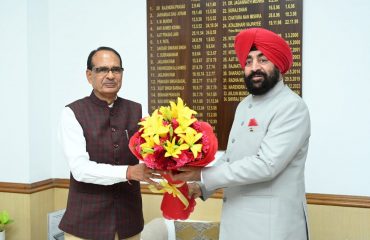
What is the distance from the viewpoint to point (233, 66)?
9.38 feet

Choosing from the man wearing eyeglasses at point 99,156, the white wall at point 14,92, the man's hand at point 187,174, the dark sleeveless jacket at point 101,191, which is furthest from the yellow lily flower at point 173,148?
the white wall at point 14,92

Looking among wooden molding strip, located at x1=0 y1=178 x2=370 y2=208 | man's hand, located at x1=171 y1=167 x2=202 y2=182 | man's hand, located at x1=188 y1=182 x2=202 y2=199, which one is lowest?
wooden molding strip, located at x1=0 y1=178 x2=370 y2=208

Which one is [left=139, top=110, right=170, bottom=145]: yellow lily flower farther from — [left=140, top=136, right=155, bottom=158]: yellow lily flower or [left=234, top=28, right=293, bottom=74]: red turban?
[left=234, top=28, right=293, bottom=74]: red turban

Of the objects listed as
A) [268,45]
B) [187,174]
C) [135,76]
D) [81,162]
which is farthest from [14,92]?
[268,45]

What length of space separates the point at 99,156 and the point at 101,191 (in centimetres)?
16

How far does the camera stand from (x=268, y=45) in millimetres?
1737

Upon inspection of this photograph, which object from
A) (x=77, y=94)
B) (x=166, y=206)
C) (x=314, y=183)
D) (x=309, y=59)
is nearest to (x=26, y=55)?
(x=77, y=94)

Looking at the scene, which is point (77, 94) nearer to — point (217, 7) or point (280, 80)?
point (217, 7)

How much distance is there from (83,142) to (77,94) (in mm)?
1488

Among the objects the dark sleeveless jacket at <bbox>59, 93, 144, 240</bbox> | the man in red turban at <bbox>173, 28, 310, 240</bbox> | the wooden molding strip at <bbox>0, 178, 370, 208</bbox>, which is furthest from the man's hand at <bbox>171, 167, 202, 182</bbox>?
the wooden molding strip at <bbox>0, 178, 370, 208</bbox>

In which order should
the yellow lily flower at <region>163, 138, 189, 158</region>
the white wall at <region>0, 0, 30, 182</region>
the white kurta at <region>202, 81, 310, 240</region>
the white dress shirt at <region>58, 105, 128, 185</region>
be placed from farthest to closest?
1. the white wall at <region>0, 0, 30, 182</region>
2. the white dress shirt at <region>58, 105, 128, 185</region>
3. the white kurta at <region>202, 81, 310, 240</region>
4. the yellow lily flower at <region>163, 138, 189, 158</region>

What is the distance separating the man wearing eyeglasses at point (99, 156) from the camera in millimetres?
1886

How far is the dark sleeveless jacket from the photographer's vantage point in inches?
75.0

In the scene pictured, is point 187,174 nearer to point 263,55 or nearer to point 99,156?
point 99,156
